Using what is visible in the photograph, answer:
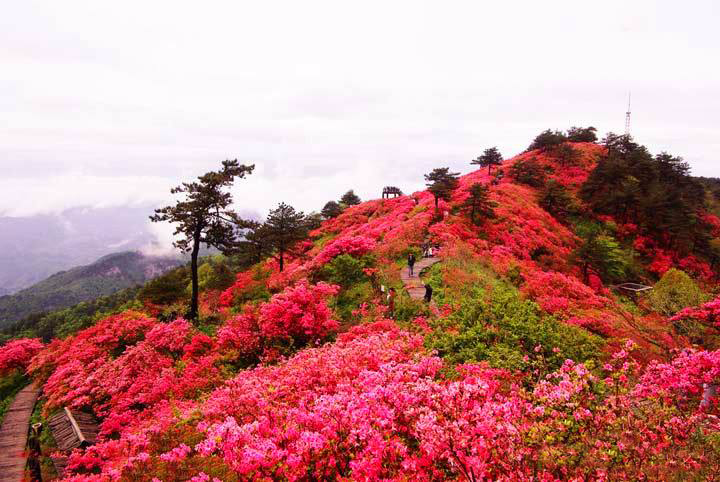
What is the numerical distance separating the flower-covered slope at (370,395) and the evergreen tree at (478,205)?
22.5ft

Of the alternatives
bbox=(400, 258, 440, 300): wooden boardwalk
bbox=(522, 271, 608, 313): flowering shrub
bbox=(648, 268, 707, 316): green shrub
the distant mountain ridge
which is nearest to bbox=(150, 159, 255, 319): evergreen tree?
bbox=(400, 258, 440, 300): wooden boardwalk

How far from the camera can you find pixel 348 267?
58.4ft

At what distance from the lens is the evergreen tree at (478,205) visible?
25891 mm

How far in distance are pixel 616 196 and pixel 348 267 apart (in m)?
26.4

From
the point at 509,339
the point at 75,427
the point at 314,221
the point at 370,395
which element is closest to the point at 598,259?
the point at 509,339

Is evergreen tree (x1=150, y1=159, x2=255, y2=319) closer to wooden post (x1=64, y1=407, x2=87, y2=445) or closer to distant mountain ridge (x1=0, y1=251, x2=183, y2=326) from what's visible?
wooden post (x1=64, y1=407, x2=87, y2=445)

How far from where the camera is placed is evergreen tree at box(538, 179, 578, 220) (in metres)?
32.9

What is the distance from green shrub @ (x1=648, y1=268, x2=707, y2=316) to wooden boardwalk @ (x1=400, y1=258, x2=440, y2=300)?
1081 centimetres

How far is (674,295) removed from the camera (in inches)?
747

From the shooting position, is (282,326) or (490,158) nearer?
(282,326)

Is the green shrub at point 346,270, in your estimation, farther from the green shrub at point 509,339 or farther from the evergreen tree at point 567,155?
the evergreen tree at point 567,155

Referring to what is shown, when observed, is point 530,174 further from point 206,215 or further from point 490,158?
point 206,215

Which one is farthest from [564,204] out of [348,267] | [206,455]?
[206,455]

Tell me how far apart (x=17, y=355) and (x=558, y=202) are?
4100cm
